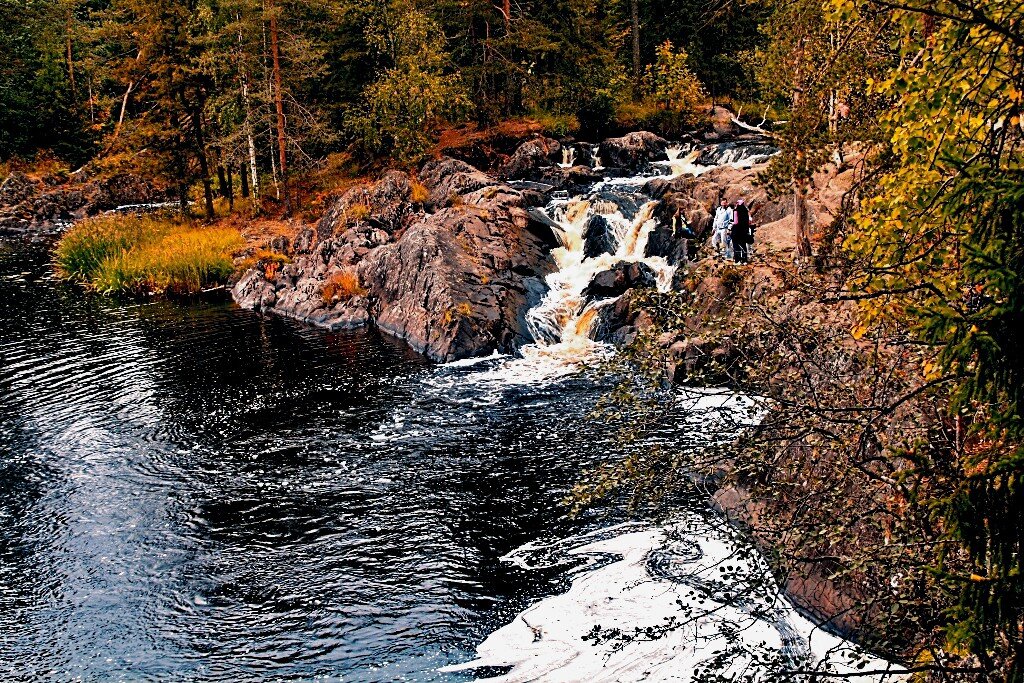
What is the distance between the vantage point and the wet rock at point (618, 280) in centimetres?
2975

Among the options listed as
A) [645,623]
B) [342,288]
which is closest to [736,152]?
[342,288]

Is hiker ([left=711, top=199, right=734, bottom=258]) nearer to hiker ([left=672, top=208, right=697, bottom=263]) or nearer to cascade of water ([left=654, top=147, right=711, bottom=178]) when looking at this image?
hiker ([left=672, top=208, right=697, bottom=263])

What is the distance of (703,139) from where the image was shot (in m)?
50.6

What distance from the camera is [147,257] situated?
40.1 meters

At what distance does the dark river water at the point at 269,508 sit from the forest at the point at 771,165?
3.28 metres

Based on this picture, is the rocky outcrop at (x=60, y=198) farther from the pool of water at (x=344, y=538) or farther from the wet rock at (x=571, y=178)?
the pool of water at (x=344, y=538)

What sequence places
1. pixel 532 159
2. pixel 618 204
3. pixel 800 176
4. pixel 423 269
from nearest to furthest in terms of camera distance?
pixel 800 176 → pixel 423 269 → pixel 618 204 → pixel 532 159

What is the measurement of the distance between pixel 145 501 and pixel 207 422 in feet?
16.0

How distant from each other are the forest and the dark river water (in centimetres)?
328

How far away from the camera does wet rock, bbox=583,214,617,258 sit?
33.3m

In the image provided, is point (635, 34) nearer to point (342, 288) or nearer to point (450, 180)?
point (450, 180)

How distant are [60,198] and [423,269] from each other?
45.8 metres

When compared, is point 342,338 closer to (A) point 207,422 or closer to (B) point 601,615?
(A) point 207,422

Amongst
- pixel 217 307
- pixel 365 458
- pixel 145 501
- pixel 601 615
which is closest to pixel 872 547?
pixel 601 615
